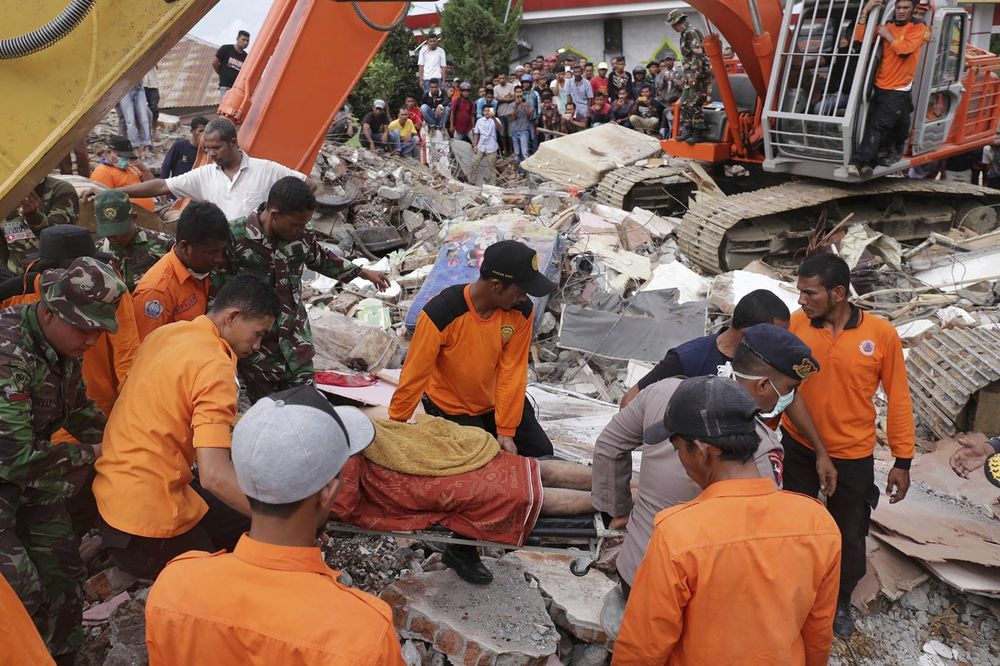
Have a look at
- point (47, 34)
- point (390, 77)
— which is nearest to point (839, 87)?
point (47, 34)

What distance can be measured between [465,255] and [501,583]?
467 centimetres

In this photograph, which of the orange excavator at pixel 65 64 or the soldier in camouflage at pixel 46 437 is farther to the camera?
the soldier in camouflage at pixel 46 437

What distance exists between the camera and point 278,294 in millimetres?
4613

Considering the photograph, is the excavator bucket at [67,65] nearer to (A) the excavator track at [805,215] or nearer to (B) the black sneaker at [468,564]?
(B) the black sneaker at [468,564]

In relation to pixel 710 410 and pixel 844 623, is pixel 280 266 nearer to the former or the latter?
pixel 710 410

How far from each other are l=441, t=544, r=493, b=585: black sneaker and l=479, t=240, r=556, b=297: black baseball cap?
1245 millimetres

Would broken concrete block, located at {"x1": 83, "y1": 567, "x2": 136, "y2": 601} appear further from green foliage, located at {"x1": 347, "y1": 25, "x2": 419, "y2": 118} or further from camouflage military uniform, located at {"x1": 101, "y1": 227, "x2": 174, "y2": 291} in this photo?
green foliage, located at {"x1": 347, "y1": 25, "x2": 419, "y2": 118}

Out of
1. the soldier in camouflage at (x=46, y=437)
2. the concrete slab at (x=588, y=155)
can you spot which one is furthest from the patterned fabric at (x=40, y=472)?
the concrete slab at (x=588, y=155)

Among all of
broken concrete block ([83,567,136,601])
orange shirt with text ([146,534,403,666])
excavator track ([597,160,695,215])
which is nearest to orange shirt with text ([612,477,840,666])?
orange shirt with text ([146,534,403,666])

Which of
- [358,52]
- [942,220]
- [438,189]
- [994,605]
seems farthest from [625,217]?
[994,605]

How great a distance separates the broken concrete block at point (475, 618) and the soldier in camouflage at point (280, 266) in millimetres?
1535

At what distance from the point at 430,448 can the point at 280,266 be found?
171 cm

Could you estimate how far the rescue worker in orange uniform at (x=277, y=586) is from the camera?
1.78 m

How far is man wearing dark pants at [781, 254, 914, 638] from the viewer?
3.88m
